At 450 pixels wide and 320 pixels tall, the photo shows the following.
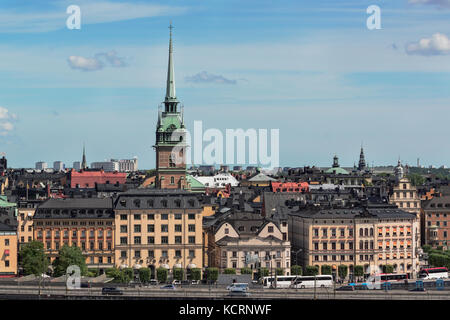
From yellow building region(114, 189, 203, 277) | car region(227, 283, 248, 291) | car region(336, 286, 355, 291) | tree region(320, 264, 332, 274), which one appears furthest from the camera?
tree region(320, 264, 332, 274)

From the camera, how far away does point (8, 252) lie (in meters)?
105

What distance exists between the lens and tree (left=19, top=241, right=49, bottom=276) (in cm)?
10112

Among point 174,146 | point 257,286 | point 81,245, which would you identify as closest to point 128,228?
point 81,245

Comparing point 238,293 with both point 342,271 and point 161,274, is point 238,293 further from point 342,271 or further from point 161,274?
point 342,271

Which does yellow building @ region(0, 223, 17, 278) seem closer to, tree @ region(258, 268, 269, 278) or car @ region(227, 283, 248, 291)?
tree @ region(258, 268, 269, 278)

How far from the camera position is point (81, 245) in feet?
352

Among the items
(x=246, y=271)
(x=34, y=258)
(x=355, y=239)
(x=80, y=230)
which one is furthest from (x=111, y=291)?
(x=355, y=239)

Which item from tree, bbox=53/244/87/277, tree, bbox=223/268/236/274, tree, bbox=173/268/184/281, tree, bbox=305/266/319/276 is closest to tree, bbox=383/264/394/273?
tree, bbox=305/266/319/276

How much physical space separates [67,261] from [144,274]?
7.01m

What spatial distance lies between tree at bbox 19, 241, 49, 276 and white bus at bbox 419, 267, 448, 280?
36.3 metres
